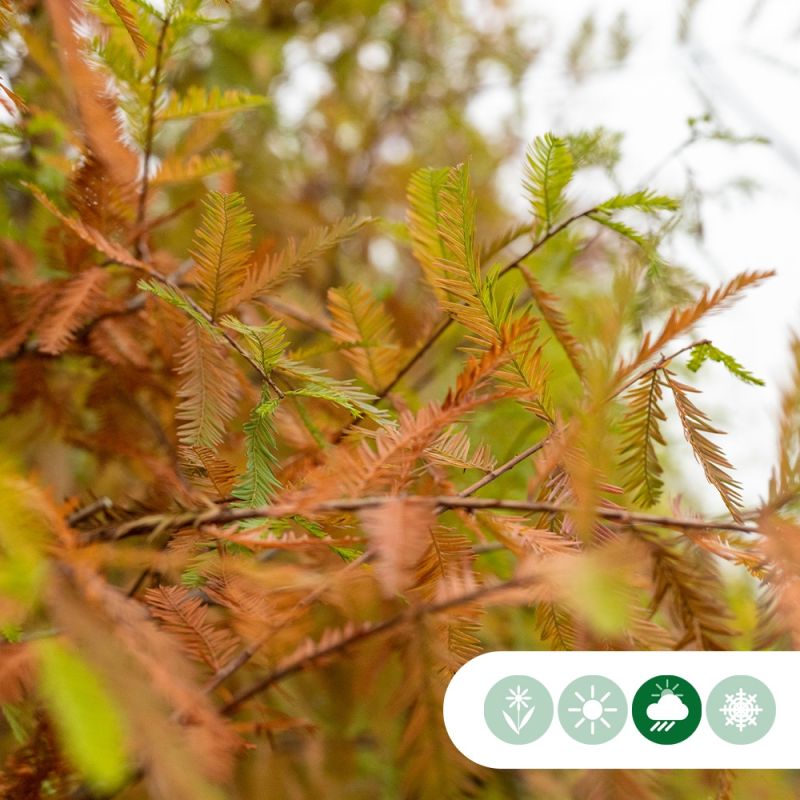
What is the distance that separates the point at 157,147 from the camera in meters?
0.93

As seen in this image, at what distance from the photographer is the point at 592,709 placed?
33 centimetres

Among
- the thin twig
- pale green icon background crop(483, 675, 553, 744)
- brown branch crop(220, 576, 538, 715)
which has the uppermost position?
the thin twig

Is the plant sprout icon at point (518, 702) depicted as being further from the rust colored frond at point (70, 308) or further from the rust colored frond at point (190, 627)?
the rust colored frond at point (70, 308)

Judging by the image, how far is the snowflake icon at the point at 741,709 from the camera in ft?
1.10

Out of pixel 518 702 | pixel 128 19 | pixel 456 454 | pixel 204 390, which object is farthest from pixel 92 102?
pixel 518 702

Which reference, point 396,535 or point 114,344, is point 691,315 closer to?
point 396,535

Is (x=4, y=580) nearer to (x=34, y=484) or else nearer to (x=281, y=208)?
(x=34, y=484)

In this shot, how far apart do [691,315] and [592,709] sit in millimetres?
192

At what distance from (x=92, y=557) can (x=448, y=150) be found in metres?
1.01

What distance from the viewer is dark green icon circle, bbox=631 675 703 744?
0.33 metres

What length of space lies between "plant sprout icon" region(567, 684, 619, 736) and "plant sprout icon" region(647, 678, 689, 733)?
0.02m

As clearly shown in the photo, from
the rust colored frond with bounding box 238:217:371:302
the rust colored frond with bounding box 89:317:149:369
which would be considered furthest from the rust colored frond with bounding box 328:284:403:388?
the rust colored frond with bounding box 89:317:149:369

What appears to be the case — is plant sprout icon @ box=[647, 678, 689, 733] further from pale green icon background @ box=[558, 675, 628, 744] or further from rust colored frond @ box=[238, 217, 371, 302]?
rust colored frond @ box=[238, 217, 371, 302]

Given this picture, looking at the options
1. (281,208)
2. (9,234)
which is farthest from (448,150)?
(9,234)
